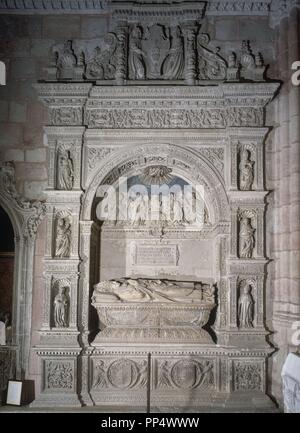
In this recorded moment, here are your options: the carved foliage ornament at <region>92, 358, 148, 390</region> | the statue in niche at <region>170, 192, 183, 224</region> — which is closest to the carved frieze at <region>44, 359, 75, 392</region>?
the carved foliage ornament at <region>92, 358, 148, 390</region>

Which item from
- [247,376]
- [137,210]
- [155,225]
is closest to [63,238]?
[137,210]

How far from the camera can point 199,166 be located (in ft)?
22.9

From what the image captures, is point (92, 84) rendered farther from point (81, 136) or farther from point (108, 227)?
point (108, 227)

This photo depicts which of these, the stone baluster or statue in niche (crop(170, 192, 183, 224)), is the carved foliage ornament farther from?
the stone baluster

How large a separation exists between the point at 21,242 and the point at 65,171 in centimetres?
125

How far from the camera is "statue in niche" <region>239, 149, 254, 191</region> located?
6887 mm

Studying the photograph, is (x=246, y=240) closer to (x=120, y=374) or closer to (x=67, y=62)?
(x=120, y=374)

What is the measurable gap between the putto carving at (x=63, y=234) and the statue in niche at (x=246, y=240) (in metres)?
2.52

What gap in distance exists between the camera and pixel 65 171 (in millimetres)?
6934

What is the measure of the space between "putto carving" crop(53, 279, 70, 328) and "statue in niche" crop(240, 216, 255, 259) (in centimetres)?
259

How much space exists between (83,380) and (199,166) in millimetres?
3544

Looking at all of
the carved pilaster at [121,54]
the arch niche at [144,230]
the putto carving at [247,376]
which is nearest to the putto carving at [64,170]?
the arch niche at [144,230]

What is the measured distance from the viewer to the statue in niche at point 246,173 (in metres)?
6.89

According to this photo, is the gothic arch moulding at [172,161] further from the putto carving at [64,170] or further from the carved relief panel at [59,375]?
the carved relief panel at [59,375]
